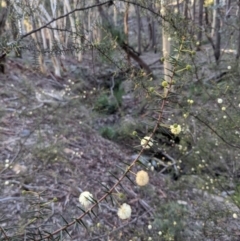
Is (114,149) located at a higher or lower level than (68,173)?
lower

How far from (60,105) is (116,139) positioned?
781mm

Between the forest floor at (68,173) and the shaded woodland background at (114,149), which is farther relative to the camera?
the forest floor at (68,173)

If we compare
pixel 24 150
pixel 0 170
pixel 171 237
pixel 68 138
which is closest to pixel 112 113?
pixel 68 138

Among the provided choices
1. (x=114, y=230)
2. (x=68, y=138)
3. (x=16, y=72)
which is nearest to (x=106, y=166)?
(x=68, y=138)

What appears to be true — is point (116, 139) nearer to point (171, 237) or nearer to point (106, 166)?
point (106, 166)

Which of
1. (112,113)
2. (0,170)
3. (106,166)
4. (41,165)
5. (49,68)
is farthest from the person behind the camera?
(49,68)

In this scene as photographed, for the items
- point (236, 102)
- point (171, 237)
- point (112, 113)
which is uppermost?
point (236, 102)

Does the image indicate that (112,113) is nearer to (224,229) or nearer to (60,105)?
(60,105)

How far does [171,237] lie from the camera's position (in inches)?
83.8

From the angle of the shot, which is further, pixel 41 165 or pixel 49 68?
pixel 49 68

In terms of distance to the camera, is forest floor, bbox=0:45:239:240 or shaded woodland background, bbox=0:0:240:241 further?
forest floor, bbox=0:45:239:240

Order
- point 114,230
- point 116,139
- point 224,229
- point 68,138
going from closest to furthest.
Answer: point 224,229 → point 114,230 → point 68,138 → point 116,139

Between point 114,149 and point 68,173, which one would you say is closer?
point 68,173

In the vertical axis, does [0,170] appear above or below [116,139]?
above
